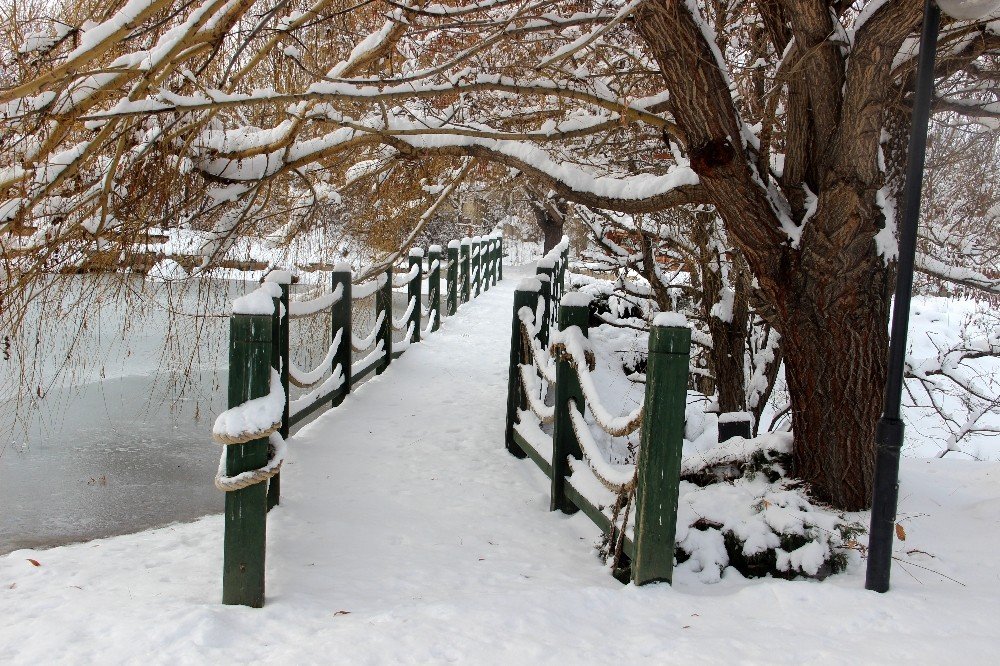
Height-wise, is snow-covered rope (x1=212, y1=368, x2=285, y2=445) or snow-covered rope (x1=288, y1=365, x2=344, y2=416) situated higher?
snow-covered rope (x1=212, y1=368, x2=285, y2=445)

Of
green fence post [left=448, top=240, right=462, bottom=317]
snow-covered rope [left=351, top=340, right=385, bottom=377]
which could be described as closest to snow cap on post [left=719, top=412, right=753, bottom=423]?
snow-covered rope [left=351, top=340, right=385, bottom=377]

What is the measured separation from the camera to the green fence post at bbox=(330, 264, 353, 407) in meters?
6.91

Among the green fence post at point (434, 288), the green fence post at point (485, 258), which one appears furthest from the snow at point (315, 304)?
the green fence post at point (485, 258)

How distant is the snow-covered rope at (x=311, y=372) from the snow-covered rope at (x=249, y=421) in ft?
7.79

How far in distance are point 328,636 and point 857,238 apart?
3025mm

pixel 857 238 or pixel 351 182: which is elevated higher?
pixel 351 182

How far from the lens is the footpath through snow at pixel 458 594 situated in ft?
8.91

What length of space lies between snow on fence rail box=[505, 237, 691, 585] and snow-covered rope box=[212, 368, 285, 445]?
1.49 m

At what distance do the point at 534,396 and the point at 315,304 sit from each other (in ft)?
6.30

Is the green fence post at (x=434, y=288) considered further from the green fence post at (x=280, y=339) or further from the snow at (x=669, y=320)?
the snow at (x=669, y=320)

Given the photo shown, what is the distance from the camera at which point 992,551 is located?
12.2ft

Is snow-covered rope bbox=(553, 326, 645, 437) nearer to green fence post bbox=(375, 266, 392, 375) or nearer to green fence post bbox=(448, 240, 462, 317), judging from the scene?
green fence post bbox=(375, 266, 392, 375)

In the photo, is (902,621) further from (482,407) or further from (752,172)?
(482,407)

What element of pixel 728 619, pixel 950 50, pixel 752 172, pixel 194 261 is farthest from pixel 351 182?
pixel 728 619
